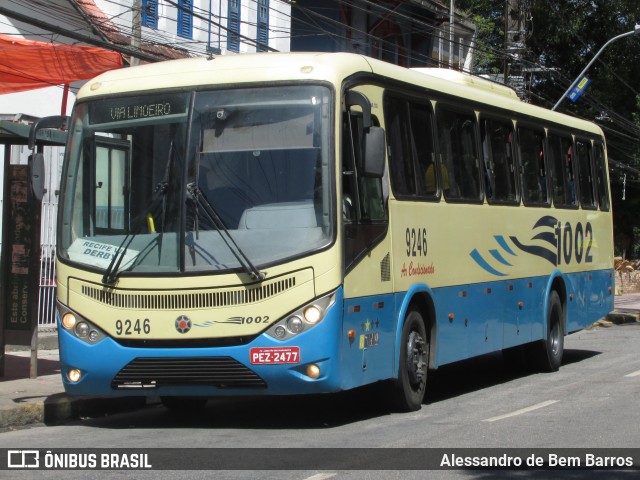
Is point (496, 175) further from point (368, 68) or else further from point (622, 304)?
point (622, 304)

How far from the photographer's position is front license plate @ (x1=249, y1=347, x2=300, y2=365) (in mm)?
9320

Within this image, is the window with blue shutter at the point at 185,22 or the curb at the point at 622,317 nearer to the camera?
the window with blue shutter at the point at 185,22

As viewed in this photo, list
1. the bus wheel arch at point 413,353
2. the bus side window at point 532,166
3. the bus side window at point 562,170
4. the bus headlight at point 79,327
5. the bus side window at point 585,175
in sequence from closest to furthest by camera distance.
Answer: the bus headlight at point 79,327 < the bus wheel arch at point 413,353 < the bus side window at point 532,166 < the bus side window at point 562,170 < the bus side window at point 585,175

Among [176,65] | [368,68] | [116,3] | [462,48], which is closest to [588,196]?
[368,68]

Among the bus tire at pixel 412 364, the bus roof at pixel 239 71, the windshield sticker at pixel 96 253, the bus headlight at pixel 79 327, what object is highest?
the bus roof at pixel 239 71

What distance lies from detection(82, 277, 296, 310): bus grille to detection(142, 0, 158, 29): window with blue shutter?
1486 cm

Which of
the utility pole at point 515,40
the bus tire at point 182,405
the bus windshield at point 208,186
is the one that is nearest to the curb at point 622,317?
the utility pole at point 515,40

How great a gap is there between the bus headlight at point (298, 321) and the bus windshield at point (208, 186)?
0.46 metres

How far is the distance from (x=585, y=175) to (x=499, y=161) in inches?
152

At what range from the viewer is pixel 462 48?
3766cm

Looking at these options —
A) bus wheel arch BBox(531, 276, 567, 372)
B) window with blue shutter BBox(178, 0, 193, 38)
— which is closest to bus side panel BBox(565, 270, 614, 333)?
bus wheel arch BBox(531, 276, 567, 372)

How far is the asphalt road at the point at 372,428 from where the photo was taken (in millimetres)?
8039

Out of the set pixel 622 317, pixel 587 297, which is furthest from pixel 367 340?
pixel 622 317

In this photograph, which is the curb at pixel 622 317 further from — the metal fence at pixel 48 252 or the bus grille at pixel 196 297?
the bus grille at pixel 196 297
